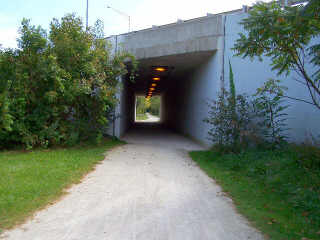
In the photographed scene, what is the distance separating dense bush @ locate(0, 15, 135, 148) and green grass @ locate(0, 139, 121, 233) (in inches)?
30.9

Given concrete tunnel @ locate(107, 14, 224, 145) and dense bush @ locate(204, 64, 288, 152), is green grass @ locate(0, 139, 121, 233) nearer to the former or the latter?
dense bush @ locate(204, 64, 288, 152)

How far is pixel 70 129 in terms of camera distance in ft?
35.6

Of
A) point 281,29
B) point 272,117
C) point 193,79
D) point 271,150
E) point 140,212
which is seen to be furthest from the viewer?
point 193,79

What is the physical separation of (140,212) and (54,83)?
6816mm

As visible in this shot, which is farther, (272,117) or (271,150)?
(272,117)

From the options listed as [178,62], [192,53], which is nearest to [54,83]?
[192,53]

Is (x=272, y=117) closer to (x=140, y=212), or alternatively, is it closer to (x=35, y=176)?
(x=140, y=212)

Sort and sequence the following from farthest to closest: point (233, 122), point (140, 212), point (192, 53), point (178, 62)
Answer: point (178, 62), point (192, 53), point (233, 122), point (140, 212)

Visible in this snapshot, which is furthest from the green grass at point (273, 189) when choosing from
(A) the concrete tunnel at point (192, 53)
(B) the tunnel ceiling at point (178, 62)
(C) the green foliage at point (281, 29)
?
(B) the tunnel ceiling at point (178, 62)

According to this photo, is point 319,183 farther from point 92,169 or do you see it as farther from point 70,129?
point 70,129

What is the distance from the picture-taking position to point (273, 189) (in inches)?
234

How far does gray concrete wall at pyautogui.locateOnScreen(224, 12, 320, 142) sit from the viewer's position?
8.61 meters

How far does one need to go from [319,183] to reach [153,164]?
14.4ft

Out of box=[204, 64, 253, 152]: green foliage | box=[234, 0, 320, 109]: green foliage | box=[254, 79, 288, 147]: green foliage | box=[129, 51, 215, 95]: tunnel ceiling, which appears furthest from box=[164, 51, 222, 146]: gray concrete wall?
box=[234, 0, 320, 109]: green foliage
